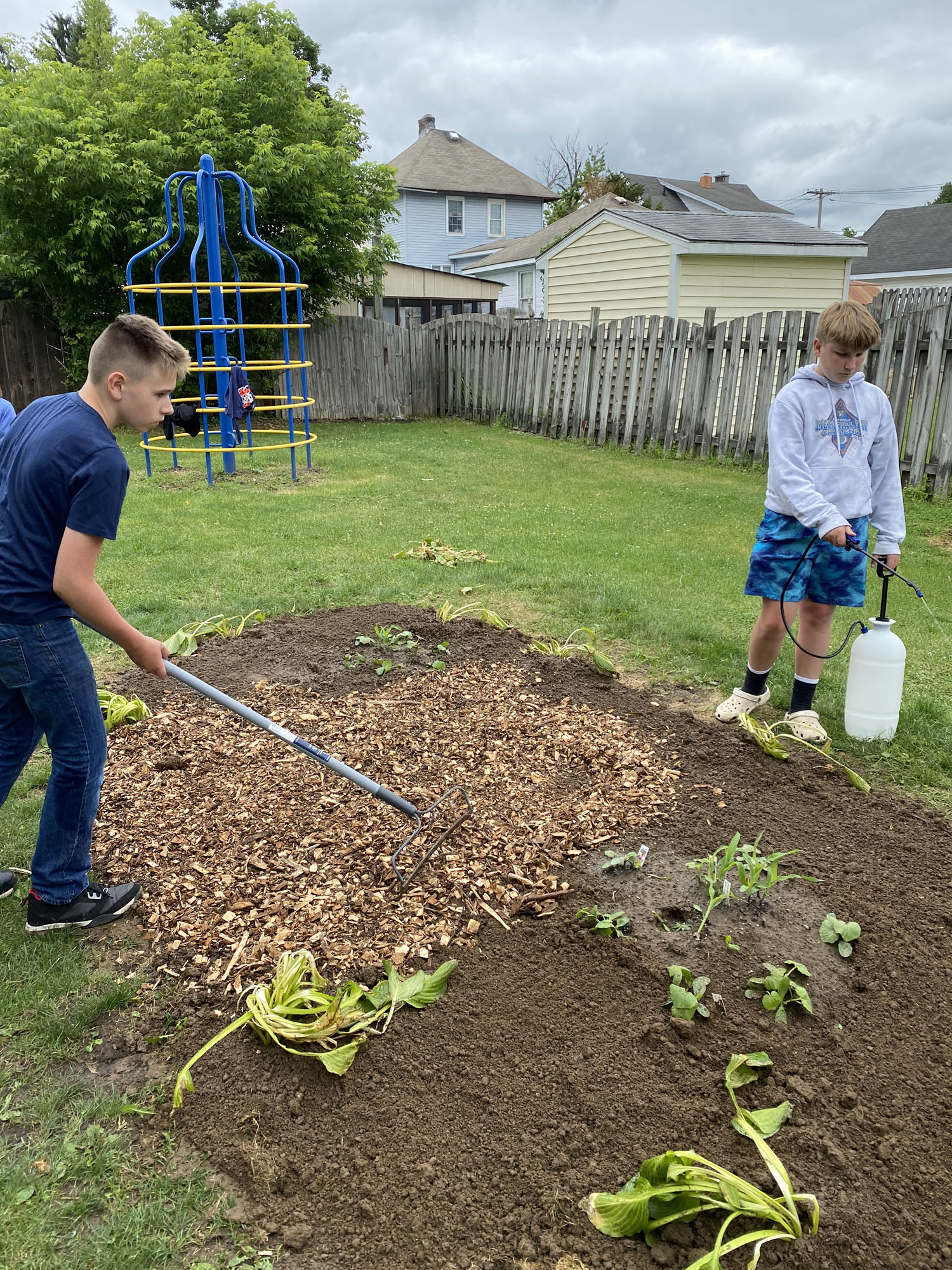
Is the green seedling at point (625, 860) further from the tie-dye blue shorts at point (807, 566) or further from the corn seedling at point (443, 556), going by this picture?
the corn seedling at point (443, 556)

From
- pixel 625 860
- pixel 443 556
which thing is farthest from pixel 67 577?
pixel 443 556

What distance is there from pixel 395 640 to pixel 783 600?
199 cm

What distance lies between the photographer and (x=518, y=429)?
15.0 metres

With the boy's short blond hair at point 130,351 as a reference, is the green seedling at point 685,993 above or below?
below

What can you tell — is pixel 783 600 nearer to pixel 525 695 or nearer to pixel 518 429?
pixel 525 695

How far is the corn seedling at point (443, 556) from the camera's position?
22.1ft

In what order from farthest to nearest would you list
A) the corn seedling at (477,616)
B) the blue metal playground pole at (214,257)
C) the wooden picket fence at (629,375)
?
1. the blue metal playground pole at (214,257)
2. the wooden picket fence at (629,375)
3. the corn seedling at (477,616)

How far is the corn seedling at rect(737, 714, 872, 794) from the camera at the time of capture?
150 inches

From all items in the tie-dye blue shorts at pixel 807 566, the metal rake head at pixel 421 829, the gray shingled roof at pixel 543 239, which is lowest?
the metal rake head at pixel 421 829

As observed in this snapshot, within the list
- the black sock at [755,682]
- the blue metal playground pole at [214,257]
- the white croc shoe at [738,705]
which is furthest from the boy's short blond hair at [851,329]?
the blue metal playground pole at [214,257]

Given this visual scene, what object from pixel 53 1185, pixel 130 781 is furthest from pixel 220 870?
pixel 53 1185

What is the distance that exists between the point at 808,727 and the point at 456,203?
36739mm

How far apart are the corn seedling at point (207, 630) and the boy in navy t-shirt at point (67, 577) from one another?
1960 millimetres

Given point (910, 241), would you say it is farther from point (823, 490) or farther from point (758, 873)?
point (758, 873)
